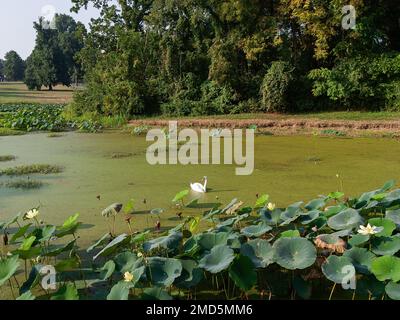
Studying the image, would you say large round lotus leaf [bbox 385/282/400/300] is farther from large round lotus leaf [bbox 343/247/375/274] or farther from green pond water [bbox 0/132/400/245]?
green pond water [bbox 0/132/400/245]

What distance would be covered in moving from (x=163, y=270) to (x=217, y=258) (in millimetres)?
308

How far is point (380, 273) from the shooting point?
2400 millimetres

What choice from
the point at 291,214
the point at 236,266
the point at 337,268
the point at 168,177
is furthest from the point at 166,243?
the point at 168,177

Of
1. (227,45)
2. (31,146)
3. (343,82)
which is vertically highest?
(227,45)

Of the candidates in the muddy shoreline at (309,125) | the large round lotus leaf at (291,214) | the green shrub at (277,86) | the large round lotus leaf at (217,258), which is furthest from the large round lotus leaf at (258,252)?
the green shrub at (277,86)

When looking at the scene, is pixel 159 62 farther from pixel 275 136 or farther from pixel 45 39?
pixel 45 39

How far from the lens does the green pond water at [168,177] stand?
4664 millimetres

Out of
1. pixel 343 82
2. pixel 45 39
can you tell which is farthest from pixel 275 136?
pixel 45 39

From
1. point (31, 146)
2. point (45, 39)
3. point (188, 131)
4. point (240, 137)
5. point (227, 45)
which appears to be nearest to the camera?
point (31, 146)

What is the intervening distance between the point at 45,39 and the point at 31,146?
34.4m

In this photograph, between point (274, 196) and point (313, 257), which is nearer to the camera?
point (313, 257)

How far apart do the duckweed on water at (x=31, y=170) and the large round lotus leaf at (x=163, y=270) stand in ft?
14.4

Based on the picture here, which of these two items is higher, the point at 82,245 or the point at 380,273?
the point at 380,273

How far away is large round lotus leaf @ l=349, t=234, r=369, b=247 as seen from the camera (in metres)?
2.77
